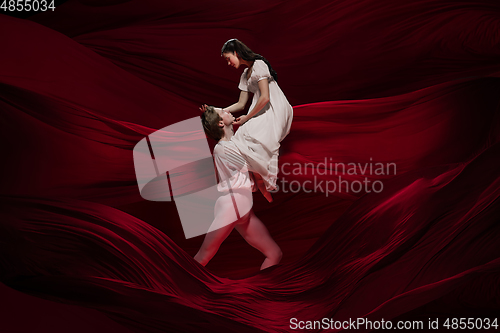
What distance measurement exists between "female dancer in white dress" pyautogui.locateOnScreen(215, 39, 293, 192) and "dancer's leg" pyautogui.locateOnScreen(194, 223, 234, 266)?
41 centimetres

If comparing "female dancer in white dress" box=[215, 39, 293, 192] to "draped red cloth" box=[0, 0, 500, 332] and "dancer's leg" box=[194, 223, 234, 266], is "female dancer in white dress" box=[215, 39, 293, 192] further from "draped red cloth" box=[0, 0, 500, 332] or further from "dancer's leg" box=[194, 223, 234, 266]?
"dancer's leg" box=[194, 223, 234, 266]

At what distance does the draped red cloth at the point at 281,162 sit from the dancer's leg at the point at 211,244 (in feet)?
0.24

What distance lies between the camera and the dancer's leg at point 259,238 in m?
2.80

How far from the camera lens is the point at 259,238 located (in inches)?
111

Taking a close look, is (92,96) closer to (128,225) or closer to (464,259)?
(128,225)

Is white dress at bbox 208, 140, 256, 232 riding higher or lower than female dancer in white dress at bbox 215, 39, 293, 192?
lower

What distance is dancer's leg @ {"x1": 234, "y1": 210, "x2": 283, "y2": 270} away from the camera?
110 inches

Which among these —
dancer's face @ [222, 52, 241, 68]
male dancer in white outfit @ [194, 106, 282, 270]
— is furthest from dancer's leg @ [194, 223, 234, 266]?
dancer's face @ [222, 52, 241, 68]

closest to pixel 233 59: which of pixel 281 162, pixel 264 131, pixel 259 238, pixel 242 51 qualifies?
pixel 242 51

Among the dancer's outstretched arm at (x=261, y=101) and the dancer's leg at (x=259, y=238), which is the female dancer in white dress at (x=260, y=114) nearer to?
the dancer's outstretched arm at (x=261, y=101)

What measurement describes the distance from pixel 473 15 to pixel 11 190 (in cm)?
317

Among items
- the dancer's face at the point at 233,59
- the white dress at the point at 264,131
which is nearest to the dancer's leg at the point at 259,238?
the white dress at the point at 264,131

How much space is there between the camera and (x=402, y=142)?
9.53 feet

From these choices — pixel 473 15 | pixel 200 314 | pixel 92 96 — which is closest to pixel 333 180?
pixel 200 314
